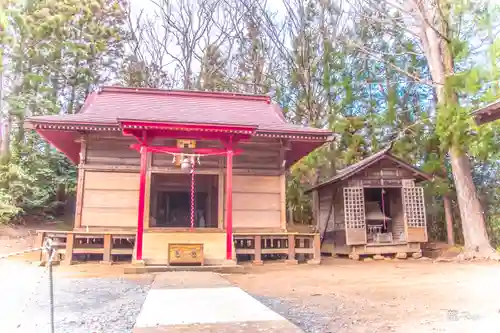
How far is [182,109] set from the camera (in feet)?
39.6

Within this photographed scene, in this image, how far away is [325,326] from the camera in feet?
12.7

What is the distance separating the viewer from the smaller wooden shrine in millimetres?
12430

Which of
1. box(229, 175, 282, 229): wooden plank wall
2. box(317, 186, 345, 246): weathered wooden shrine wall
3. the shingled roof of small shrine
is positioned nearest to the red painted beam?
box(229, 175, 282, 229): wooden plank wall

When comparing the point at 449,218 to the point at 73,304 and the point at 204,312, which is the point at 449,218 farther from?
the point at 73,304

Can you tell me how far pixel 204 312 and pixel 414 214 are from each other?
10631 mm

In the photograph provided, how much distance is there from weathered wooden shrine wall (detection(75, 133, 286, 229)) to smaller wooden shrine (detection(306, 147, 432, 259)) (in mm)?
2799

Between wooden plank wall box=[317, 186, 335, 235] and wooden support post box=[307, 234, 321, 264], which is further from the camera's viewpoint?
wooden plank wall box=[317, 186, 335, 235]

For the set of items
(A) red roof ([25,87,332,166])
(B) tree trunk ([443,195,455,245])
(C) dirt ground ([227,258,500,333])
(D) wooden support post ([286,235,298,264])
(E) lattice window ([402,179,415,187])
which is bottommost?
(C) dirt ground ([227,258,500,333])

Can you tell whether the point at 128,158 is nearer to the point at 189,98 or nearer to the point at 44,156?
the point at 189,98

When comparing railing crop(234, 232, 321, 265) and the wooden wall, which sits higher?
the wooden wall

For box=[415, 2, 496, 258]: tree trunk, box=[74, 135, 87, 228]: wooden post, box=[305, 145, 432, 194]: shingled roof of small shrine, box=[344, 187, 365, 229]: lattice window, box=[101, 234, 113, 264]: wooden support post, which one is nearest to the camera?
box=[101, 234, 113, 264]: wooden support post

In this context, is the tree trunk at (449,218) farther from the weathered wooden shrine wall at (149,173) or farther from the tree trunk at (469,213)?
the weathered wooden shrine wall at (149,173)

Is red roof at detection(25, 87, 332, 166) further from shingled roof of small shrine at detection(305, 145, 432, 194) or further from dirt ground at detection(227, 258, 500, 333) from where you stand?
dirt ground at detection(227, 258, 500, 333)

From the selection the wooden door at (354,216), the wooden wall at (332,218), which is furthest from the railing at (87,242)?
the wooden wall at (332,218)
